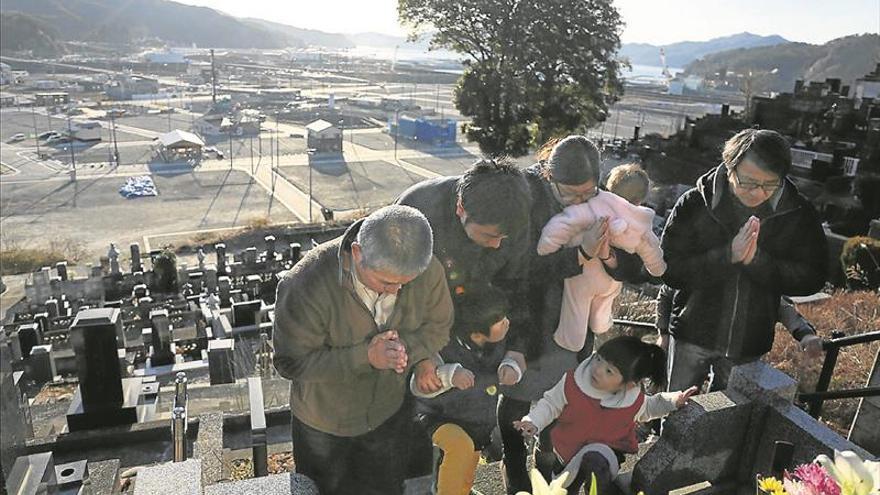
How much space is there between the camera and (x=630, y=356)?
2.76m

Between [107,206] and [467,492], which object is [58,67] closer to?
[107,206]

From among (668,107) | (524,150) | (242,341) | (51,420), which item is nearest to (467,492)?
(51,420)

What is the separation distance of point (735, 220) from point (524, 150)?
19.3 meters

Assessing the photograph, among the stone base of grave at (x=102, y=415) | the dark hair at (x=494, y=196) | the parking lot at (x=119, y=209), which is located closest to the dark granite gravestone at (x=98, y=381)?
the stone base of grave at (x=102, y=415)

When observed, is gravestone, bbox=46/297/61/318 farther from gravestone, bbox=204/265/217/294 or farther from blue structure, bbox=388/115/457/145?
blue structure, bbox=388/115/457/145

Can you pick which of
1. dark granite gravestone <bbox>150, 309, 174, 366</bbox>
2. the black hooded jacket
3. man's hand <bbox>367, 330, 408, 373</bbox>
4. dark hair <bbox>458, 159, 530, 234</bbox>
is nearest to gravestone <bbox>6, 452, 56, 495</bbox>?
man's hand <bbox>367, 330, 408, 373</bbox>

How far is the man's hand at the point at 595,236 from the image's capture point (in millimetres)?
2742

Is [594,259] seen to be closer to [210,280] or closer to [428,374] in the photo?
[428,374]

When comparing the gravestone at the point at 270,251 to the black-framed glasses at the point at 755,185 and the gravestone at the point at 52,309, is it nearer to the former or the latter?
the gravestone at the point at 52,309

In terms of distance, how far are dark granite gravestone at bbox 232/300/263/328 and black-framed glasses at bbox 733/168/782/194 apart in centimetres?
915

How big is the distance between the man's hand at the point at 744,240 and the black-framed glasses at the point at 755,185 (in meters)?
0.14


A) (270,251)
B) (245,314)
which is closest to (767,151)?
(245,314)

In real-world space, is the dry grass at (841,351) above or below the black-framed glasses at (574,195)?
below

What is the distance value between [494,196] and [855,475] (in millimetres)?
1497
